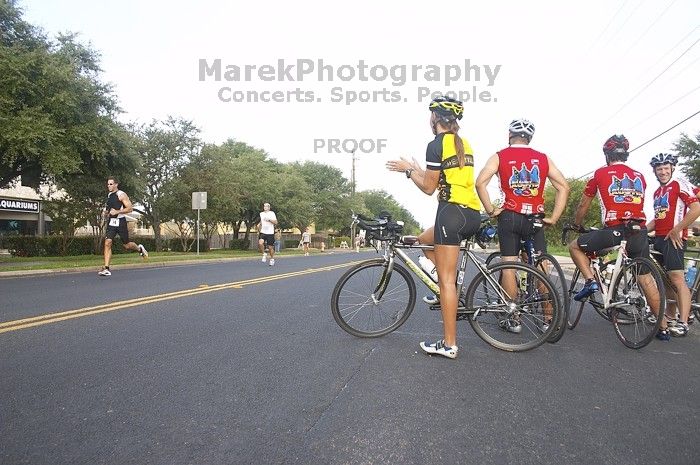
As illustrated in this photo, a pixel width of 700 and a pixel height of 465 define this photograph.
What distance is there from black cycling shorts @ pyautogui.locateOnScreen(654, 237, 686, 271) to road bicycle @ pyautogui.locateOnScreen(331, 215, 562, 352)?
6.62ft

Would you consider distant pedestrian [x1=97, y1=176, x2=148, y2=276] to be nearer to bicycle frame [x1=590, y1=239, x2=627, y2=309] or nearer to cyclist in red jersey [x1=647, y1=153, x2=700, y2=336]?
bicycle frame [x1=590, y1=239, x2=627, y2=309]

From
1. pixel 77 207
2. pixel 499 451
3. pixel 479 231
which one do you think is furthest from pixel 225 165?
pixel 499 451

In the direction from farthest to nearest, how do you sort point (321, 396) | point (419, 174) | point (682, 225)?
point (682, 225) → point (419, 174) → point (321, 396)

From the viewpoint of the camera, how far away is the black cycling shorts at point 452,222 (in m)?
3.64

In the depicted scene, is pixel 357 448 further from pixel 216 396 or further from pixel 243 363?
pixel 243 363

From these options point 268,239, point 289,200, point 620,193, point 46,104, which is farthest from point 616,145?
point 289,200

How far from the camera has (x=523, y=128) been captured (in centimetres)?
446

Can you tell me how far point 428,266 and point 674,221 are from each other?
2957 mm

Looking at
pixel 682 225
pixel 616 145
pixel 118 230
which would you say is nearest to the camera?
pixel 682 225

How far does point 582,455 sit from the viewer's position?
1999 mm

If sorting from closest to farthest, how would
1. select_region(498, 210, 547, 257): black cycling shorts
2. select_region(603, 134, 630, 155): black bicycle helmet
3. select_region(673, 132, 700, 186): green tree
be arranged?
select_region(498, 210, 547, 257): black cycling shorts → select_region(603, 134, 630, 155): black bicycle helmet → select_region(673, 132, 700, 186): green tree

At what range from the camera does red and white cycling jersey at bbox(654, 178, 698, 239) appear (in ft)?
15.8

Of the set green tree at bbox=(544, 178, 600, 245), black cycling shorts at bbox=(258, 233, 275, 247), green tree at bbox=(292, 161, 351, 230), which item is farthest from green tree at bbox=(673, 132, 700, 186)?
green tree at bbox=(292, 161, 351, 230)

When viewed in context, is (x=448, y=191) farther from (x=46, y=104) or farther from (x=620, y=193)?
(x=46, y=104)
